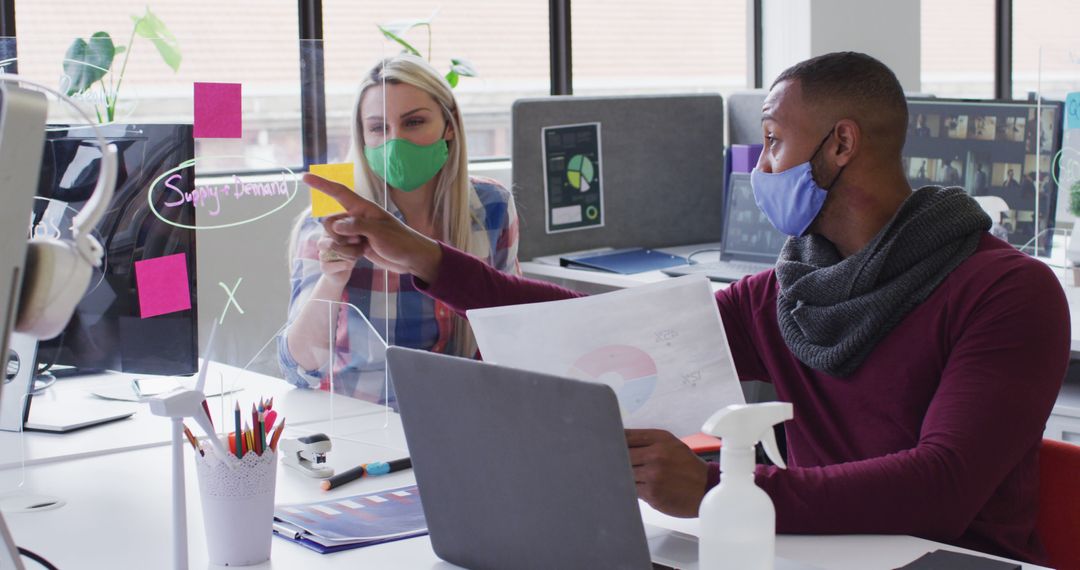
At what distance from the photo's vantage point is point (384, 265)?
160 cm

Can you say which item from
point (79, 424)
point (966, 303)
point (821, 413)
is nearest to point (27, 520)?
point (79, 424)

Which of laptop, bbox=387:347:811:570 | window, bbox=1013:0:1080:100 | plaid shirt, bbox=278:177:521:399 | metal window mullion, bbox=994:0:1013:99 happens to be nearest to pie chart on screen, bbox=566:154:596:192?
plaid shirt, bbox=278:177:521:399

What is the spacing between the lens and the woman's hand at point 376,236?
1542 millimetres

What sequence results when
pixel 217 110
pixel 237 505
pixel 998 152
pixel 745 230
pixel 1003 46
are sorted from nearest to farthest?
1. pixel 237 505
2. pixel 217 110
3. pixel 998 152
4. pixel 745 230
5. pixel 1003 46

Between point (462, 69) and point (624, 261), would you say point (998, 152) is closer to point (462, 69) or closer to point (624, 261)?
point (624, 261)

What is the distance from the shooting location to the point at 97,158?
150 centimetres

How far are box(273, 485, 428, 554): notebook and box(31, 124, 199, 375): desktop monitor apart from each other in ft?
1.23

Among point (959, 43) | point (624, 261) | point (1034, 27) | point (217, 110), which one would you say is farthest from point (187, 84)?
point (1034, 27)

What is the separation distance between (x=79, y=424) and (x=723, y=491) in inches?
42.1

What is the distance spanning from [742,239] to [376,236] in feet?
5.32

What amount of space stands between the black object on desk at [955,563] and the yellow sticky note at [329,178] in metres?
0.88

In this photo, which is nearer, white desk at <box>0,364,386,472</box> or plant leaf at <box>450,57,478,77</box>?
white desk at <box>0,364,386,472</box>

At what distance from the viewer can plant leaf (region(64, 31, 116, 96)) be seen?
1.50 metres

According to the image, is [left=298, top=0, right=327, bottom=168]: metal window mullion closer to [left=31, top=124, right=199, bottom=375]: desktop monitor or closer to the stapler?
[left=31, top=124, right=199, bottom=375]: desktop monitor
